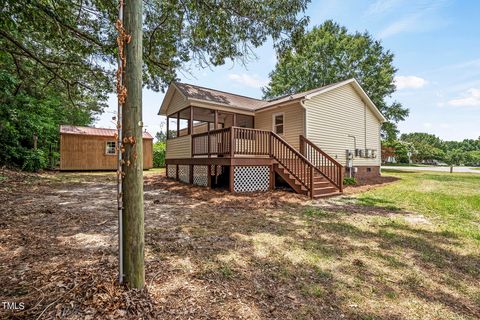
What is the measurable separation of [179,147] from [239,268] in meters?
9.77

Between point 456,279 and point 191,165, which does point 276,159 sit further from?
point 456,279

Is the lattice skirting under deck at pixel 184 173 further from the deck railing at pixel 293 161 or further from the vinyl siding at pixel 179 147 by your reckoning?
the deck railing at pixel 293 161

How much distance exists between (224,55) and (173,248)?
712 cm

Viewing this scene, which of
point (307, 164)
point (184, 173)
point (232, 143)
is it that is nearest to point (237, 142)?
point (232, 143)

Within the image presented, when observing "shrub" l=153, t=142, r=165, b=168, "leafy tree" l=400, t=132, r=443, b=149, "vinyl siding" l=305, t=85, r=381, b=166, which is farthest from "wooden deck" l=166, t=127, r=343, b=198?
"leafy tree" l=400, t=132, r=443, b=149

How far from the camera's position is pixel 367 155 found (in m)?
14.5

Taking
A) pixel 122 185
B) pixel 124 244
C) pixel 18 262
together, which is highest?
pixel 122 185

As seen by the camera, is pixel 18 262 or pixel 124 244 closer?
pixel 124 244

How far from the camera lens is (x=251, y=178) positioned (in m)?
9.16

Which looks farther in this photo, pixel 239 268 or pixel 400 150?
pixel 400 150

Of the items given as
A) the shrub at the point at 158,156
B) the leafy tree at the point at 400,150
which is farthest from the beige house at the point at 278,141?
the leafy tree at the point at 400,150

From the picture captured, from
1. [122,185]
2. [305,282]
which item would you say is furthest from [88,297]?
[305,282]

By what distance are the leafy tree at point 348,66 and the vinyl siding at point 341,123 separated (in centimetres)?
964

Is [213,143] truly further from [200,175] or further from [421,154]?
[421,154]
